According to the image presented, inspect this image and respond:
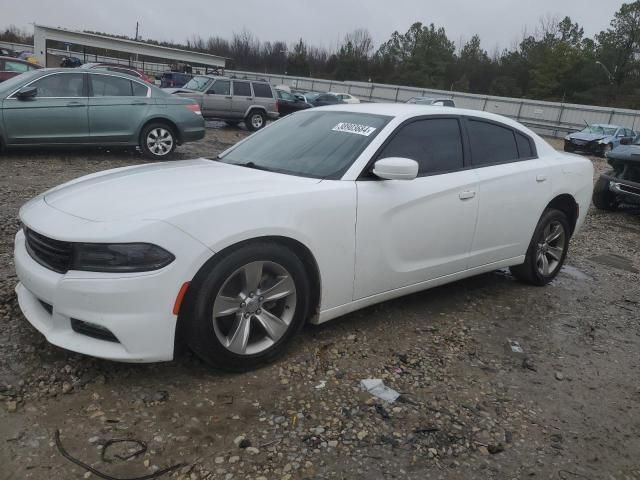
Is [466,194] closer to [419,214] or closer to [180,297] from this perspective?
[419,214]

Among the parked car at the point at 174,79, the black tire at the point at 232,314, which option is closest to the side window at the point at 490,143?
the black tire at the point at 232,314

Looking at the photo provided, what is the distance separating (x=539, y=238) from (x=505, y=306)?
74 centimetres

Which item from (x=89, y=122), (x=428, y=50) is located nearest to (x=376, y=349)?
(x=89, y=122)

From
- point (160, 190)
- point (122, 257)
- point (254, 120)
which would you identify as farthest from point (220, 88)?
point (122, 257)

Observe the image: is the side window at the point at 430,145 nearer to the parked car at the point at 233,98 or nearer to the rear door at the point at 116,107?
the rear door at the point at 116,107

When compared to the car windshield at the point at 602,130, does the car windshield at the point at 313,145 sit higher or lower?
lower

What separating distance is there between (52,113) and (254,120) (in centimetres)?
894

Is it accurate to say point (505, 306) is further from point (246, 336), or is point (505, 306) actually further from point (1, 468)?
point (1, 468)

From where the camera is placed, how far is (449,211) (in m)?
3.74

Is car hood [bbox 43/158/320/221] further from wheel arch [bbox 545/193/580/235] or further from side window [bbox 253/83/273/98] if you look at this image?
side window [bbox 253/83/273/98]

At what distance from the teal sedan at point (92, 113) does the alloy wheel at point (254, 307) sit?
7055mm

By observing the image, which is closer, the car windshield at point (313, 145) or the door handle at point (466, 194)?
the car windshield at point (313, 145)

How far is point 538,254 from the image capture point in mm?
4734

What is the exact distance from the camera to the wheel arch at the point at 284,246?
2.66m
